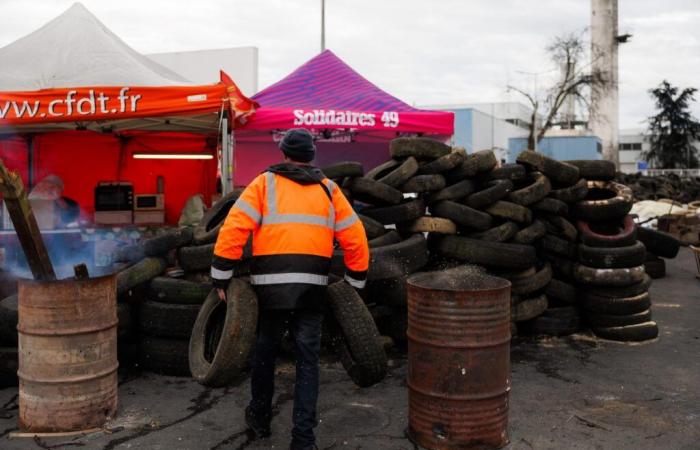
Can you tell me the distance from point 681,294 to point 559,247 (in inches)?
164

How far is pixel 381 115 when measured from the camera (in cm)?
1083

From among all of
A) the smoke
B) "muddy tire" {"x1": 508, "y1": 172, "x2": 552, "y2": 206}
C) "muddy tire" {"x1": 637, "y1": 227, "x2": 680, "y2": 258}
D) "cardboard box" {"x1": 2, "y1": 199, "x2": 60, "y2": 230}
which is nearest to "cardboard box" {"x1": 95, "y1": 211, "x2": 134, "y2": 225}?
"cardboard box" {"x1": 2, "y1": 199, "x2": 60, "y2": 230}

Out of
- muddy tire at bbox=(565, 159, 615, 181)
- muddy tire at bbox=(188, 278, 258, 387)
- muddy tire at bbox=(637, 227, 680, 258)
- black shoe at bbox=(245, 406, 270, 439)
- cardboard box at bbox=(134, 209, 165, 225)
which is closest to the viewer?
muddy tire at bbox=(188, 278, 258, 387)

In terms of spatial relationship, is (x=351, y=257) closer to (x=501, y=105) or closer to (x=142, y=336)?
(x=142, y=336)

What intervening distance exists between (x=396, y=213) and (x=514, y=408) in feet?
7.64

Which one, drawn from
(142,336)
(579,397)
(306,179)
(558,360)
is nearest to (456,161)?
(558,360)

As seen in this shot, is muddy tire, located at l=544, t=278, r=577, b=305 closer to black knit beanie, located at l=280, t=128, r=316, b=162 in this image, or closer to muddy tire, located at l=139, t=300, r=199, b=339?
muddy tire, located at l=139, t=300, r=199, b=339

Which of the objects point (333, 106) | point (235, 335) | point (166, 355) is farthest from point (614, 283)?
point (333, 106)

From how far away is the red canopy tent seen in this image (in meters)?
7.63

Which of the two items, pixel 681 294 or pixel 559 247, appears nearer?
pixel 559 247

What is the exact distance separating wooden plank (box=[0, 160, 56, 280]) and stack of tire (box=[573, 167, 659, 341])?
5.48 metres

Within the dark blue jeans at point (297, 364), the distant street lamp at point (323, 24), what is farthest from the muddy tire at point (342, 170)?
the distant street lamp at point (323, 24)

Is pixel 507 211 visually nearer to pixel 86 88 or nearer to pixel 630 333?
pixel 630 333

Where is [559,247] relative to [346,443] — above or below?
above
